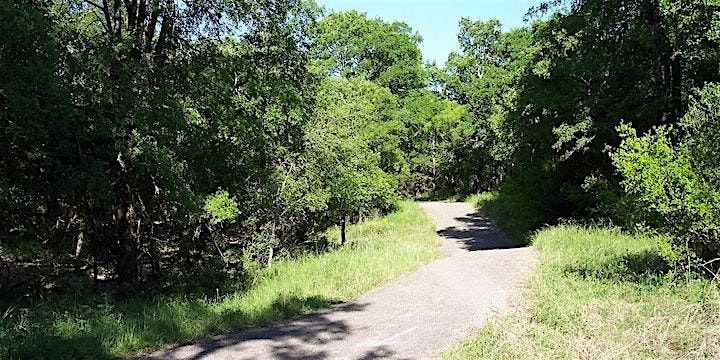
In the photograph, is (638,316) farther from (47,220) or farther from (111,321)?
(47,220)

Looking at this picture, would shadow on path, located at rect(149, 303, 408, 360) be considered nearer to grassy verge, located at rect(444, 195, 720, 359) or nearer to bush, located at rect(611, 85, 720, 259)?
grassy verge, located at rect(444, 195, 720, 359)

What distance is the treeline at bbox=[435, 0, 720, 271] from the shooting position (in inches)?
301

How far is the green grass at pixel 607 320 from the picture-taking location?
5.16 metres

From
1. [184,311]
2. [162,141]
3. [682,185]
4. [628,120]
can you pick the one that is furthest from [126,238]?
[628,120]

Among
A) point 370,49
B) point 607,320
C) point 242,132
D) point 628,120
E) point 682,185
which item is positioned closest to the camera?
point 607,320

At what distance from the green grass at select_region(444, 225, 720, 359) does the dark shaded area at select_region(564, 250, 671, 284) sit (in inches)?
0.8

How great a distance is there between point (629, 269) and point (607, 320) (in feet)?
12.3

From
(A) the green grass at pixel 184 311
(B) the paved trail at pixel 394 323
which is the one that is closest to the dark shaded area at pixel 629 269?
(B) the paved trail at pixel 394 323

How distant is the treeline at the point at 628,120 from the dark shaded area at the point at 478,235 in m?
1.91

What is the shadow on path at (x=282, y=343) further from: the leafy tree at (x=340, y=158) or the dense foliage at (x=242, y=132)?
the leafy tree at (x=340, y=158)

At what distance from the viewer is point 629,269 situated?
9273mm

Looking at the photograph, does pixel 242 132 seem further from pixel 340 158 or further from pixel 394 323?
pixel 394 323

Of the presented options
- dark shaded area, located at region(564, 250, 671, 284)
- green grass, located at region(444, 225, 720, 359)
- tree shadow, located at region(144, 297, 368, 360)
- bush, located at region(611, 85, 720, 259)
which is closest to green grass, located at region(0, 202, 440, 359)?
tree shadow, located at region(144, 297, 368, 360)

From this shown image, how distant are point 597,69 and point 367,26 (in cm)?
2790
